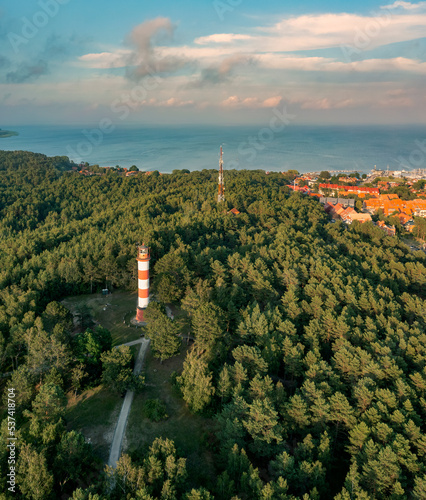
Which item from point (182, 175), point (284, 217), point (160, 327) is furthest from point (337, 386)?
point (182, 175)

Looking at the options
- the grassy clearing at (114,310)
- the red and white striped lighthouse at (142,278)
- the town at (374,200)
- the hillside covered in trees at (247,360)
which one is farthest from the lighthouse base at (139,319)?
the town at (374,200)

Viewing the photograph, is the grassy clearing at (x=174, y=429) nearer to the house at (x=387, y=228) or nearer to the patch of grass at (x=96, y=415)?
the patch of grass at (x=96, y=415)

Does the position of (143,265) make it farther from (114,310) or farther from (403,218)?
(403,218)

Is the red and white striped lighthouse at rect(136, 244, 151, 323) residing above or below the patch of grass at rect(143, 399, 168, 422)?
above

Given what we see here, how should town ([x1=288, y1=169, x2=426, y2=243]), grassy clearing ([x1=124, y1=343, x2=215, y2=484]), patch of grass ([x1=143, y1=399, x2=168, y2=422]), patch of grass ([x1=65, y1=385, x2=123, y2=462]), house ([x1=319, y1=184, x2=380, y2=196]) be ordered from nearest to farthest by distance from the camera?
grassy clearing ([x1=124, y1=343, x2=215, y2=484])
patch of grass ([x1=65, y1=385, x2=123, y2=462])
patch of grass ([x1=143, y1=399, x2=168, y2=422])
town ([x1=288, y1=169, x2=426, y2=243])
house ([x1=319, y1=184, x2=380, y2=196])

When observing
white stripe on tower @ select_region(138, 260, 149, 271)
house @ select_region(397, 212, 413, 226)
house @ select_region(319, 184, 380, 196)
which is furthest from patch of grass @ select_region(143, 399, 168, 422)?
house @ select_region(319, 184, 380, 196)

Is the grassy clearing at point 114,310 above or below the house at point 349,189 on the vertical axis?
below

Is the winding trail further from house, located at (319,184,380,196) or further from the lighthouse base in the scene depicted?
house, located at (319,184,380,196)
